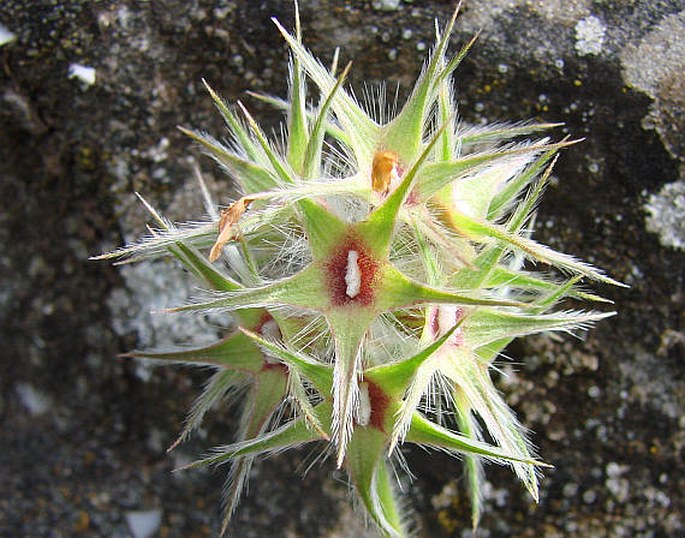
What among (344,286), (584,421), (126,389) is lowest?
(126,389)

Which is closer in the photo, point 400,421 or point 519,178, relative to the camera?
point 400,421

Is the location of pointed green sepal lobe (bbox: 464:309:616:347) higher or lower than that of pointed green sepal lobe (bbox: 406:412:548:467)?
higher

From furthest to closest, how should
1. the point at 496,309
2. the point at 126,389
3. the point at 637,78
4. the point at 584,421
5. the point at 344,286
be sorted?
1. the point at 126,389
2. the point at 584,421
3. the point at 637,78
4. the point at 496,309
5. the point at 344,286

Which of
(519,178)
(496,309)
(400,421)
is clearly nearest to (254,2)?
(519,178)

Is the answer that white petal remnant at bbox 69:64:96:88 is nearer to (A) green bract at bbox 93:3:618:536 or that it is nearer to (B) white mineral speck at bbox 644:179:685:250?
(A) green bract at bbox 93:3:618:536

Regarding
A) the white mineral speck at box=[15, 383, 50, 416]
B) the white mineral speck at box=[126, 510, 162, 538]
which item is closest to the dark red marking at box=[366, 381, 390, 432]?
the white mineral speck at box=[126, 510, 162, 538]

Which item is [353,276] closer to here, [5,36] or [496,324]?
[496,324]

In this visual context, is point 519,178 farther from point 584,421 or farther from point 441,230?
point 584,421
